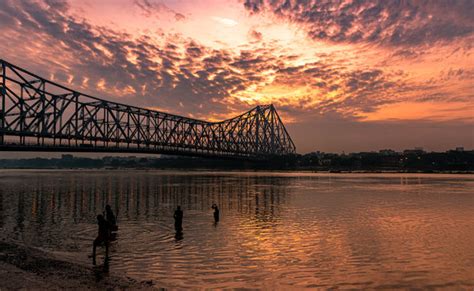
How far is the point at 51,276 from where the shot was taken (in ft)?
44.8

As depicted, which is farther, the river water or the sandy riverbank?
the river water

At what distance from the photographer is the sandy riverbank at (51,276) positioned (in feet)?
41.6

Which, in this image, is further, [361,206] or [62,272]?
[361,206]

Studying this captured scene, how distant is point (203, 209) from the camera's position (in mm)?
38219

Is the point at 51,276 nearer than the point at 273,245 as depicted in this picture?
Yes

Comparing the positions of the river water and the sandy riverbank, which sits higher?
the sandy riverbank

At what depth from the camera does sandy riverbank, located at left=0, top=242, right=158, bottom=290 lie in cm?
1267

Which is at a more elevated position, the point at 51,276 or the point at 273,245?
the point at 51,276

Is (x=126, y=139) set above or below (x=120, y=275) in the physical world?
above

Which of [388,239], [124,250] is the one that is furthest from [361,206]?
[124,250]

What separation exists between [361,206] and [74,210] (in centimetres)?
2729

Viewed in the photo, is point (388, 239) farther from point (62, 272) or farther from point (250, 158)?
point (250, 158)

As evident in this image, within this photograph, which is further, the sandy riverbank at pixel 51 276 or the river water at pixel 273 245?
the river water at pixel 273 245

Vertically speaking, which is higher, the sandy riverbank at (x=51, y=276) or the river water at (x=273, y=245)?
the sandy riverbank at (x=51, y=276)
